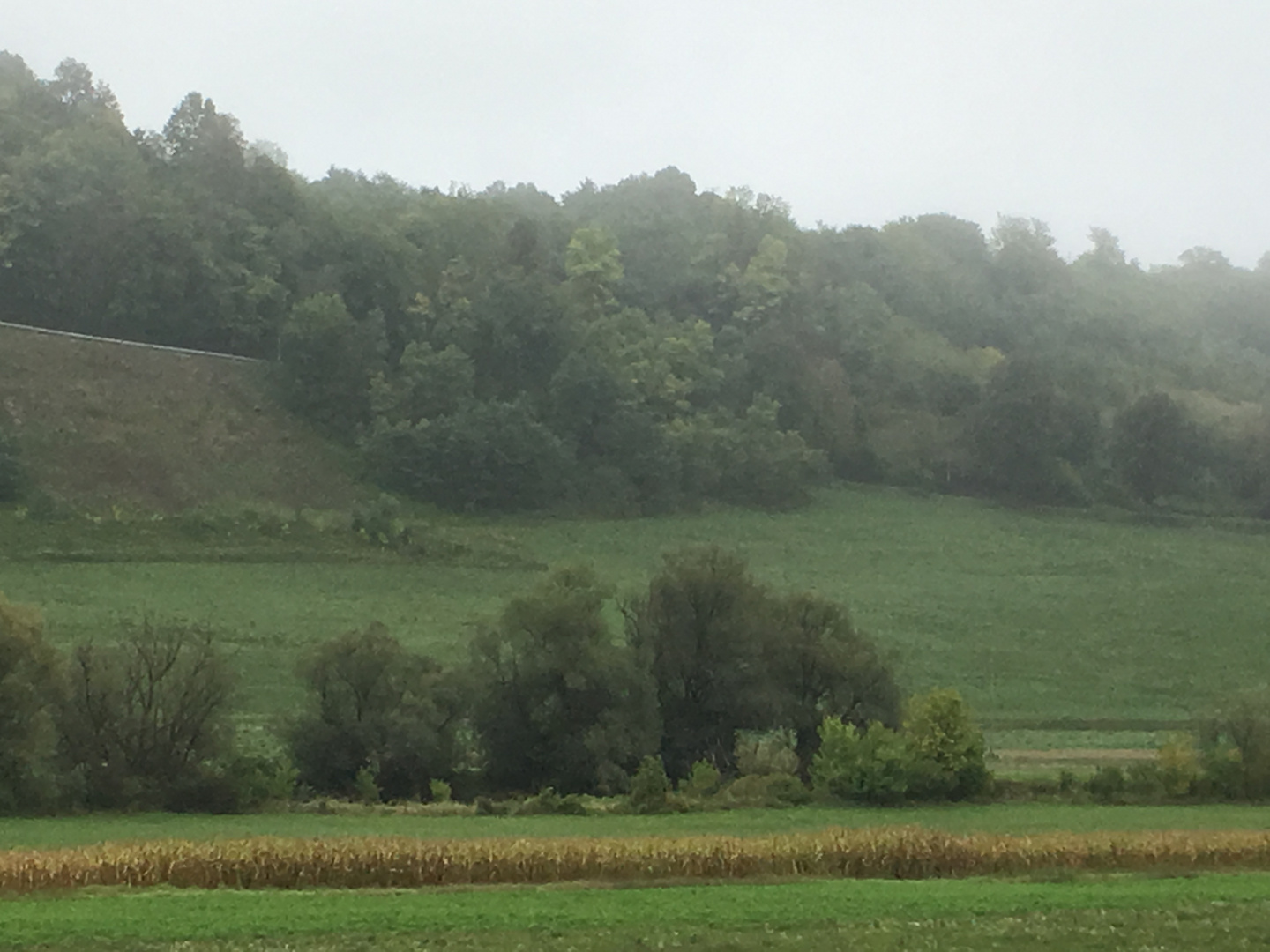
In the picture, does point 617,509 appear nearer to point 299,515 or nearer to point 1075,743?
point 299,515

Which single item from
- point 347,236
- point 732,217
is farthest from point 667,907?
point 732,217

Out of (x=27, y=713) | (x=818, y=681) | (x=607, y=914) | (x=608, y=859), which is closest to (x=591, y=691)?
(x=818, y=681)

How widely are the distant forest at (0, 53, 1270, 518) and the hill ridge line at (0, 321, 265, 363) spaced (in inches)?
41.1

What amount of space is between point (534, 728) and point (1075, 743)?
1725cm

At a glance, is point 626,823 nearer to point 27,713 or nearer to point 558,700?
point 558,700

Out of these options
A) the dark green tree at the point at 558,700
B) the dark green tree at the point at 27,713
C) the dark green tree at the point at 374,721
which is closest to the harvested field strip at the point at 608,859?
the dark green tree at the point at 27,713

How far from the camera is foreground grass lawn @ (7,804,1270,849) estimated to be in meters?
23.6

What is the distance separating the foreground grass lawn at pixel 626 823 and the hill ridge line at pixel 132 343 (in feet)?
151

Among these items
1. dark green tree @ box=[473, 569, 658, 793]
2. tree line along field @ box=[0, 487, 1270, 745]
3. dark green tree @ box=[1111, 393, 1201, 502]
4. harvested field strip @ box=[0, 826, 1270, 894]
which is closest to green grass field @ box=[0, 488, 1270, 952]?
tree line along field @ box=[0, 487, 1270, 745]

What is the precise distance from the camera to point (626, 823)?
26141 mm

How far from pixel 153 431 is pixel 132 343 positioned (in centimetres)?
816

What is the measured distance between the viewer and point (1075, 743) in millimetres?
39094

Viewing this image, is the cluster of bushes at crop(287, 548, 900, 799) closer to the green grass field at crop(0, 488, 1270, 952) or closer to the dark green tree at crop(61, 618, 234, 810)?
the dark green tree at crop(61, 618, 234, 810)

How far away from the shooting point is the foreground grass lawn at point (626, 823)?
2364cm
